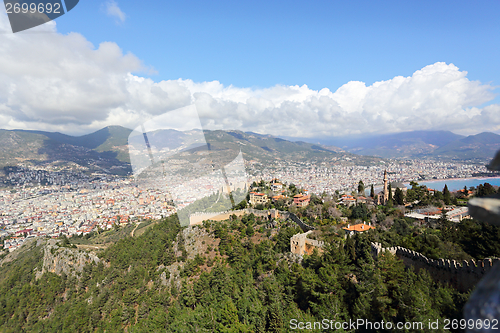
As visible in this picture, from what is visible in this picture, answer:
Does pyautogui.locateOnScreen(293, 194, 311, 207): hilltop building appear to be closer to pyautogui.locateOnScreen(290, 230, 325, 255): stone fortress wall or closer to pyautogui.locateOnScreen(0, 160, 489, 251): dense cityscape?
pyautogui.locateOnScreen(0, 160, 489, 251): dense cityscape

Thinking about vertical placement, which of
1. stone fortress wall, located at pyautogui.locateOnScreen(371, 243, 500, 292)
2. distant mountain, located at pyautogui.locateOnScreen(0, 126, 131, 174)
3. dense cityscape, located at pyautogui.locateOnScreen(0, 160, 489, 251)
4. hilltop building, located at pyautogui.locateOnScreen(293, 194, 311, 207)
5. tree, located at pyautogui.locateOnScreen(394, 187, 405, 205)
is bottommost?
dense cityscape, located at pyautogui.locateOnScreen(0, 160, 489, 251)

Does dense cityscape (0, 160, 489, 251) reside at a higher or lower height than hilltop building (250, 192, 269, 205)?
lower

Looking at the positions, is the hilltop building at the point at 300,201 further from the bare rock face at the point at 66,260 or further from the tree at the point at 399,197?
the bare rock face at the point at 66,260

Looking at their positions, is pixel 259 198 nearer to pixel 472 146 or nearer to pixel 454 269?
pixel 454 269

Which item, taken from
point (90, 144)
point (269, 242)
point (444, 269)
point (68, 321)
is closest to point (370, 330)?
point (444, 269)

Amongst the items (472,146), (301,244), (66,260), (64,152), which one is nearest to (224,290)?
(301,244)
